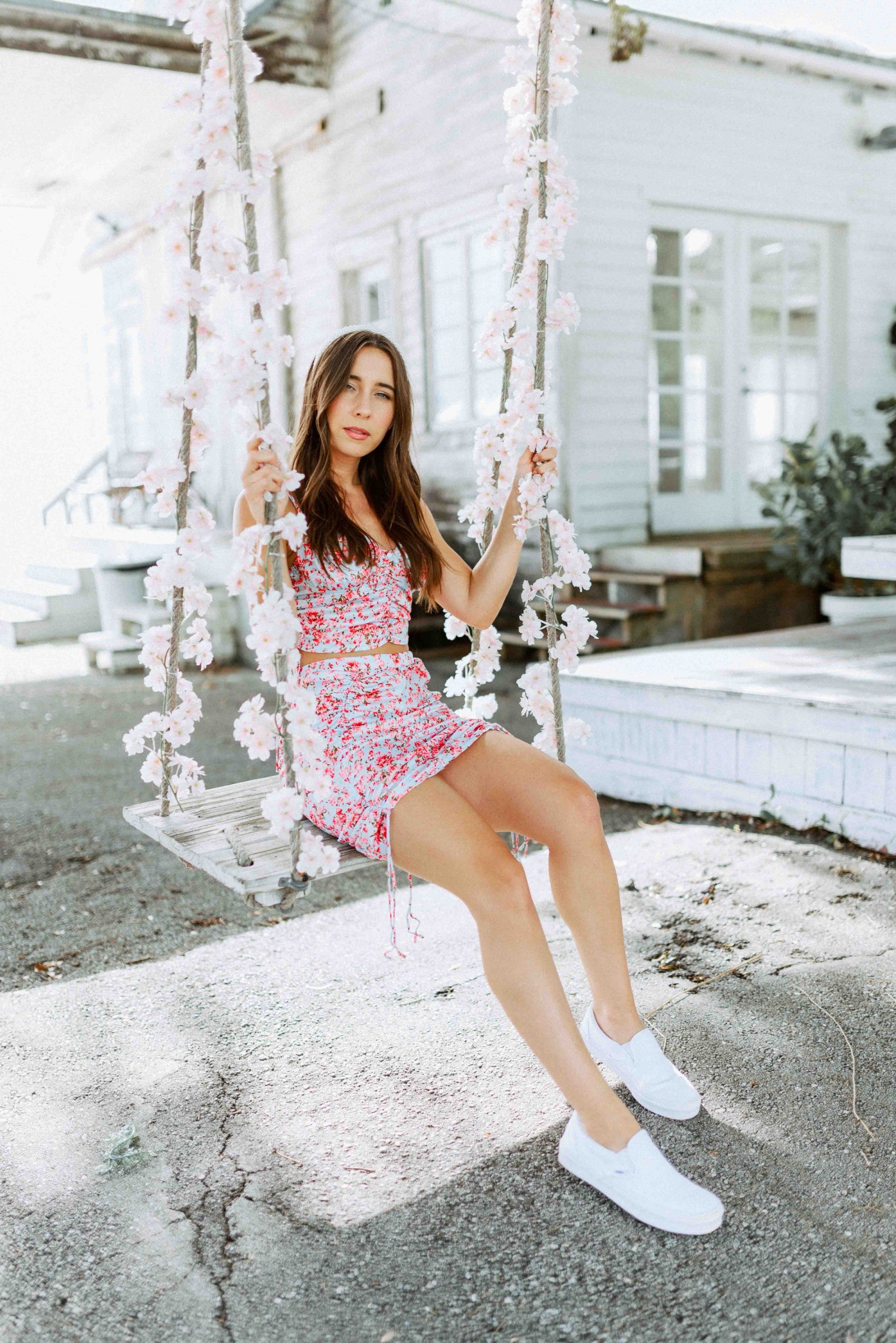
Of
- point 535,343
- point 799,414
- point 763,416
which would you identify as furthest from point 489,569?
point 799,414

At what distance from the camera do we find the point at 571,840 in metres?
2.04

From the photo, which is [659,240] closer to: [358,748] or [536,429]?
[536,429]

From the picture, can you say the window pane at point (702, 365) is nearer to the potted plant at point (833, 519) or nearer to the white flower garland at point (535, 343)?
the potted plant at point (833, 519)

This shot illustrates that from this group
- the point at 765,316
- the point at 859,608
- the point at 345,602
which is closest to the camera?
the point at 345,602

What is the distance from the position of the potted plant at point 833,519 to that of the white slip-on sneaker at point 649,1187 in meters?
4.49

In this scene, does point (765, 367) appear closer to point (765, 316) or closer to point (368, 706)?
point (765, 316)

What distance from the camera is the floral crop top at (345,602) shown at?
2227mm

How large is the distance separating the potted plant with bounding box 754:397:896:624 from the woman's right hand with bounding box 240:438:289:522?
14.9 feet

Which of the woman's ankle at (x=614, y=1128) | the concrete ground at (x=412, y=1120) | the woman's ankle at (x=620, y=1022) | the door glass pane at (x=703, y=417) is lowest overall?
the concrete ground at (x=412, y=1120)

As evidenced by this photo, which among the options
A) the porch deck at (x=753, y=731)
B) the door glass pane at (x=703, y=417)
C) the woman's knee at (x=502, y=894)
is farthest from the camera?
the door glass pane at (x=703, y=417)

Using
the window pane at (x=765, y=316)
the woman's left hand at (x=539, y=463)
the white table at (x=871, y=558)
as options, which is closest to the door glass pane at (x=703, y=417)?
the window pane at (x=765, y=316)

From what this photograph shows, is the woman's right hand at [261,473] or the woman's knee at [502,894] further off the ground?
the woman's right hand at [261,473]

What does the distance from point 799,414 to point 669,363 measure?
44.5 inches

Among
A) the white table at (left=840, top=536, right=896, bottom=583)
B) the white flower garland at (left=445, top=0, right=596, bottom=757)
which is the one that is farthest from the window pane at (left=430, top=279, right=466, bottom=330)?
the white flower garland at (left=445, top=0, right=596, bottom=757)
